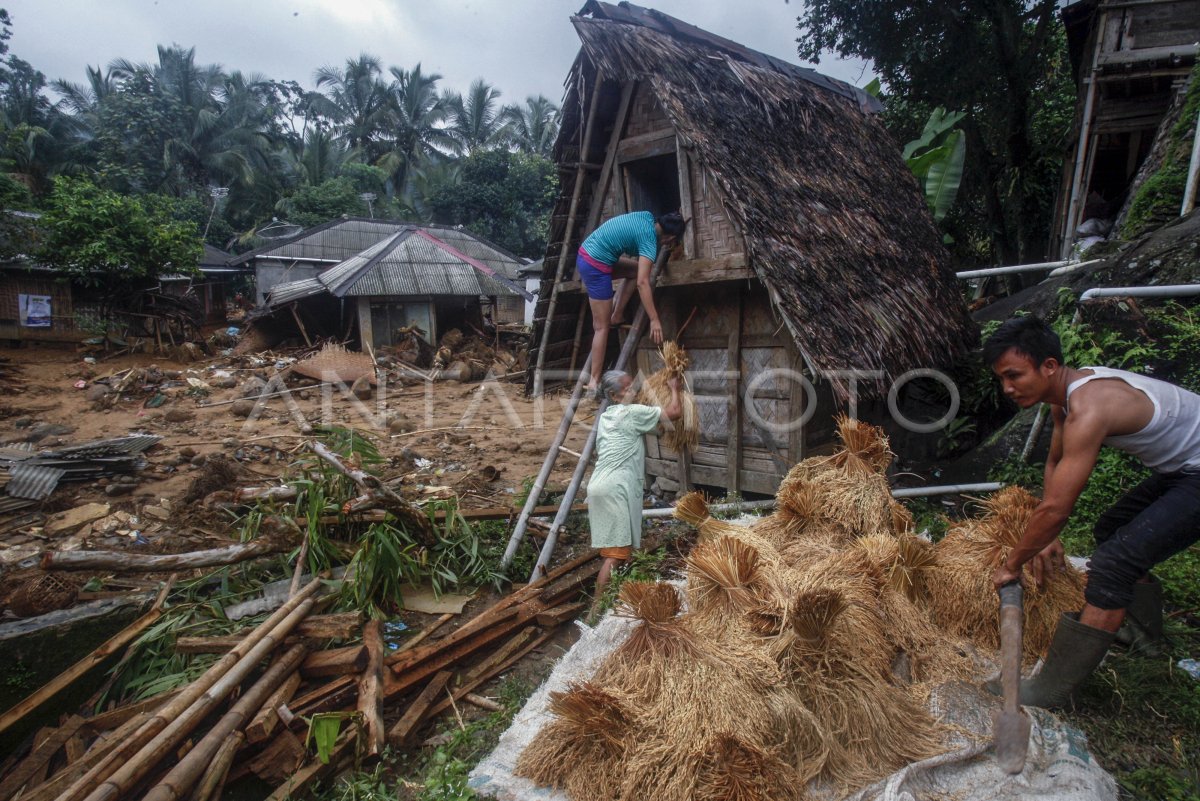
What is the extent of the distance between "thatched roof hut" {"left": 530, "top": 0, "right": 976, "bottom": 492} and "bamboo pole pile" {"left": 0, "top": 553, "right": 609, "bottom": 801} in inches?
117

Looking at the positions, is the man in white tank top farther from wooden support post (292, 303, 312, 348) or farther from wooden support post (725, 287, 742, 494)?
wooden support post (292, 303, 312, 348)

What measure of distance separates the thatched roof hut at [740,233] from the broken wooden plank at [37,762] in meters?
4.69

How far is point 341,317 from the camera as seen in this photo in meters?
18.2

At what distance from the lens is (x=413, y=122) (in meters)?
35.0

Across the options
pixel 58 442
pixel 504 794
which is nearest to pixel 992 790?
pixel 504 794

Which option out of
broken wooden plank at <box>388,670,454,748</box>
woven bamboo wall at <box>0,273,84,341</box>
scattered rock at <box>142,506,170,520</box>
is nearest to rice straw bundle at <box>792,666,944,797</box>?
broken wooden plank at <box>388,670,454,748</box>

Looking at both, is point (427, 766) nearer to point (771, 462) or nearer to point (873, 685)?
point (873, 685)

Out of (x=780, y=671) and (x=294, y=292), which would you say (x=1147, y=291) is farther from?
(x=294, y=292)

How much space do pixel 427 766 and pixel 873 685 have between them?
223cm

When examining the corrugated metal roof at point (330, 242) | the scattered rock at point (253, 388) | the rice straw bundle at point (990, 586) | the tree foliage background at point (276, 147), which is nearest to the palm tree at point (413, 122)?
the tree foliage background at point (276, 147)

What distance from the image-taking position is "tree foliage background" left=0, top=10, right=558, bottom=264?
1016 inches

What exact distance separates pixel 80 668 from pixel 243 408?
908cm

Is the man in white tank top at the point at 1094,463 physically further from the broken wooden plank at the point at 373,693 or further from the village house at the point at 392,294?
the village house at the point at 392,294

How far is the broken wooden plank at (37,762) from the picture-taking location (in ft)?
10.3
